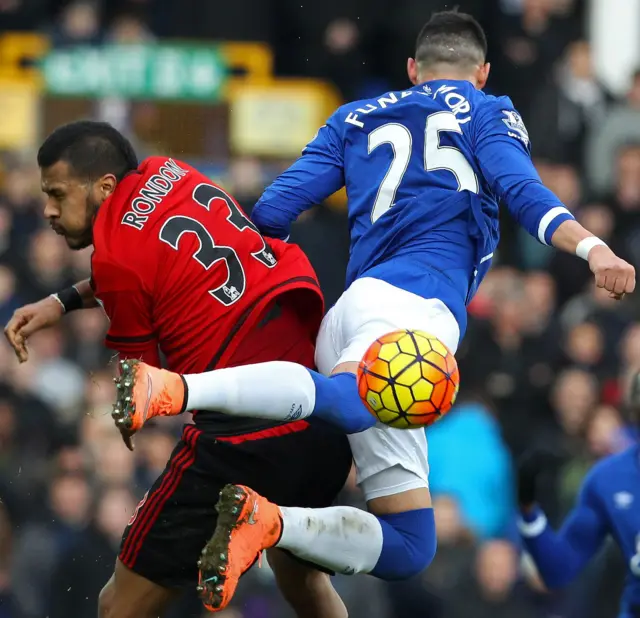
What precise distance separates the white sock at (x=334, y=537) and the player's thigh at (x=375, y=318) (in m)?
0.56

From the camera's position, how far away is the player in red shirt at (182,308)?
637cm

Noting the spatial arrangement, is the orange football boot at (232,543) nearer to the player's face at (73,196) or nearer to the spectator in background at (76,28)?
the player's face at (73,196)

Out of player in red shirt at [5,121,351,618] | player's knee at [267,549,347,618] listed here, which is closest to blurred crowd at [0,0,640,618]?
player's knee at [267,549,347,618]

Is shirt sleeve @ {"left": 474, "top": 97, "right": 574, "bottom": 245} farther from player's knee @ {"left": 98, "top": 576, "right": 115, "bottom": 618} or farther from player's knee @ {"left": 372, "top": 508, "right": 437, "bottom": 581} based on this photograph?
player's knee @ {"left": 98, "top": 576, "right": 115, "bottom": 618}

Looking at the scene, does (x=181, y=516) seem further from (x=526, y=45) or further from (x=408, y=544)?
(x=526, y=45)

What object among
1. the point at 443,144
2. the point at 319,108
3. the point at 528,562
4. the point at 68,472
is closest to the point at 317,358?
the point at 443,144

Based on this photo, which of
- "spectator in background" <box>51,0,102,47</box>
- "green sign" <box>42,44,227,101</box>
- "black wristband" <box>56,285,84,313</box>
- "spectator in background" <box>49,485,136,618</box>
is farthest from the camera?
"spectator in background" <box>51,0,102,47</box>

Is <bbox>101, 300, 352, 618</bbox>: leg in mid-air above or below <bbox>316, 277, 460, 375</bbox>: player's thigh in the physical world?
below

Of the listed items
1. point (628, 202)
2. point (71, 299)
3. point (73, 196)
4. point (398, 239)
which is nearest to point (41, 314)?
point (71, 299)

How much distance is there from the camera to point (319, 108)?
14.4m

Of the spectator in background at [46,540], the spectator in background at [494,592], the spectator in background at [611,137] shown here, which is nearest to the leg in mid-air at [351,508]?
the spectator in background at [494,592]

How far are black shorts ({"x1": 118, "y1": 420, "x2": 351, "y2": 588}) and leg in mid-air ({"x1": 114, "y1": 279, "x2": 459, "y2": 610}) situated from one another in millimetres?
123

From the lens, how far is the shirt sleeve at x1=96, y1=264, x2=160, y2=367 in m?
6.29

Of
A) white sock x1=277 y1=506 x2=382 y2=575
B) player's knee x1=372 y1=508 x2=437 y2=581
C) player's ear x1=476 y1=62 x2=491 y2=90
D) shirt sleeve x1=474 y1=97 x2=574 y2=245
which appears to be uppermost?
player's ear x1=476 y1=62 x2=491 y2=90
